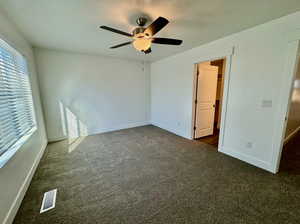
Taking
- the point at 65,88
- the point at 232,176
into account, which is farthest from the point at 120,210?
the point at 65,88

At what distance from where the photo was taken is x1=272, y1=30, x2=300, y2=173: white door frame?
183 centimetres

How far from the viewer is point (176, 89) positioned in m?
3.94

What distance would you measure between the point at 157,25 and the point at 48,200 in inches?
102

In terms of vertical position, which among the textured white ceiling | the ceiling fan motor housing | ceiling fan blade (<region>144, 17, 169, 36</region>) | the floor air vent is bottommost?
the floor air vent

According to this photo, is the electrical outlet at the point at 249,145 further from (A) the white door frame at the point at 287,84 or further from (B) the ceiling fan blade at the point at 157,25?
(B) the ceiling fan blade at the point at 157,25

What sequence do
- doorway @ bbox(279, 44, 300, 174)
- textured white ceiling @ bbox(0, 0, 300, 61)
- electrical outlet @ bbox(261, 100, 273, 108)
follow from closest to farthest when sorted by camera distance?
textured white ceiling @ bbox(0, 0, 300, 61)
doorway @ bbox(279, 44, 300, 174)
electrical outlet @ bbox(261, 100, 273, 108)

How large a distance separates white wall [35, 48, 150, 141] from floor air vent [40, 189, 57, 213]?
7.50 feet

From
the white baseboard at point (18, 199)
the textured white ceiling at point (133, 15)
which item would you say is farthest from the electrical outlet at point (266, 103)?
the white baseboard at point (18, 199)

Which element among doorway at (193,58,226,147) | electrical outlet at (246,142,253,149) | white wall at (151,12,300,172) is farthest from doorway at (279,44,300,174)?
doorway at (193,58,226,147)

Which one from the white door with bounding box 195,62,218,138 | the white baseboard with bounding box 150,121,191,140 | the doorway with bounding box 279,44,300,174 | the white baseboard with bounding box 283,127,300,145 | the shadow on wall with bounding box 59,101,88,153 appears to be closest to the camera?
the doorway with bounding box 279,44,300,174

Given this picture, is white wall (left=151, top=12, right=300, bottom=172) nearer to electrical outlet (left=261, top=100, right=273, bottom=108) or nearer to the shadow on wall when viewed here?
electrical outlet (left=261, top=100, right=273, bottom=108)

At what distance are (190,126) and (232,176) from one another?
5.44 ft

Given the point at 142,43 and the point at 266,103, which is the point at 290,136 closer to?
the point at 266,103

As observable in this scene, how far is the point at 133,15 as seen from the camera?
1.83 meters
